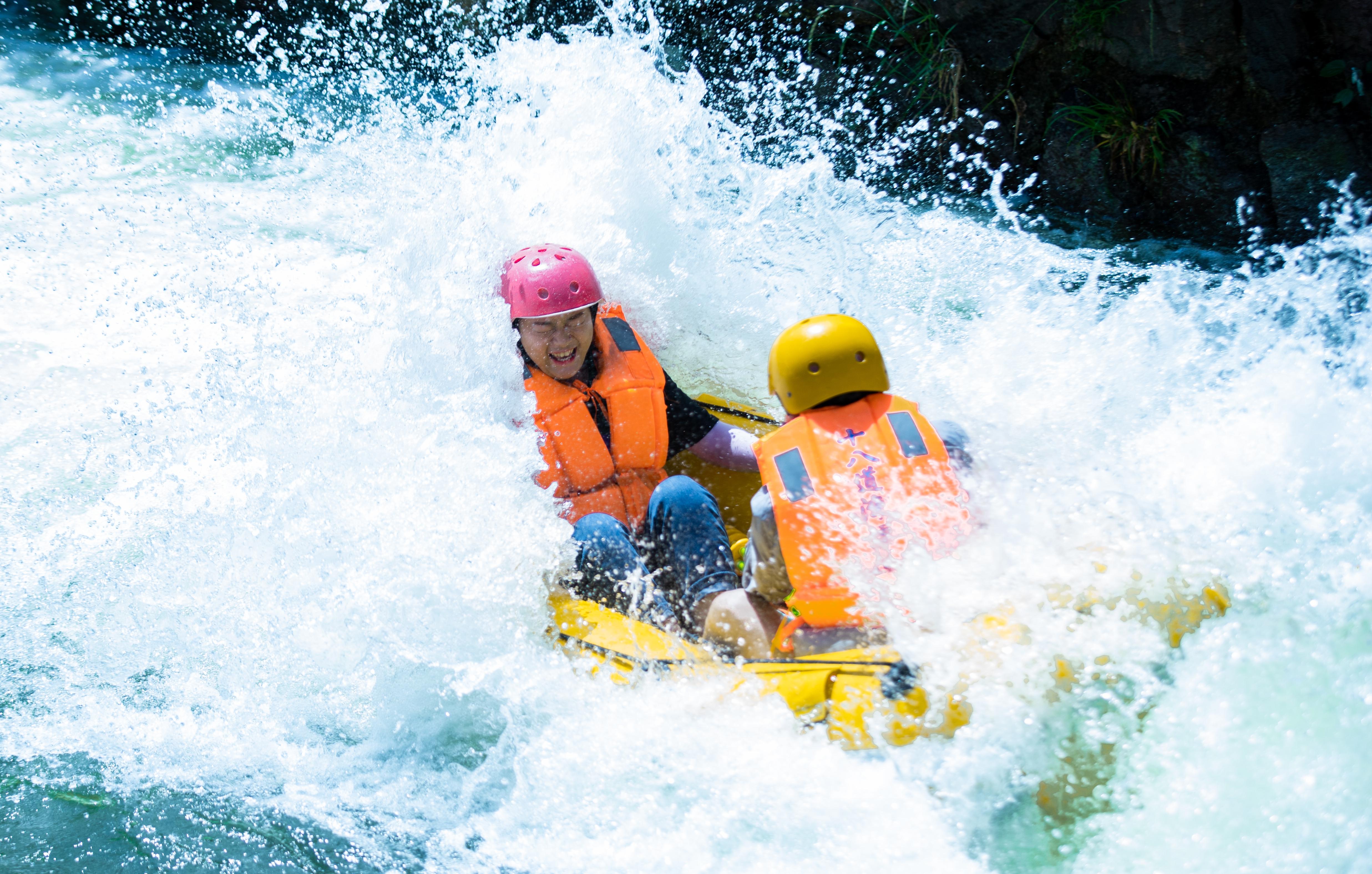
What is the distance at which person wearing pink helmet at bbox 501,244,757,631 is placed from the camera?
2869 mm

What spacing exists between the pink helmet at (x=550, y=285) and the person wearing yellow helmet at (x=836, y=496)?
920 mm

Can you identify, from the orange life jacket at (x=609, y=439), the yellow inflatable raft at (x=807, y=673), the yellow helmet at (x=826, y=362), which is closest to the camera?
the yellow inflatable raft at (x=807, y=673)

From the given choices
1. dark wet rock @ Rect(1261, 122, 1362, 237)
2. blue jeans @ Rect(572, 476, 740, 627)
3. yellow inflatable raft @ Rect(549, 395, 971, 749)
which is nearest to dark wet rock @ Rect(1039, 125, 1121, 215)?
dark wet rock @ Rect(1261, 122, 1362, 237)

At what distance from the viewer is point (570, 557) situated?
2889 millimetres

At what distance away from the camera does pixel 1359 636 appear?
225cm

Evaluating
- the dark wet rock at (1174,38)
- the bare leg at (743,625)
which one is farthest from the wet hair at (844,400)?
the dark wet rock at (1174,38)

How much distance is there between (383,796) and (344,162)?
5.63m

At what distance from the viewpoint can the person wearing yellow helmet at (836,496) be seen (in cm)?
222

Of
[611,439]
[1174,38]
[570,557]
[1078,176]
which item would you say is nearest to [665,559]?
[570,557]

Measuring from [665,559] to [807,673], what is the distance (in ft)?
2.67

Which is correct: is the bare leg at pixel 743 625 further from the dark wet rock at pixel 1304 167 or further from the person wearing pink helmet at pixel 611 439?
the dark wet rock at pixel 1304 167

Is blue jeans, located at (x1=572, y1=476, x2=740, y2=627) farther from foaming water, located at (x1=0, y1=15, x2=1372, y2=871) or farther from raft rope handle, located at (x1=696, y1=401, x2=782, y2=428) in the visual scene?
raft rope handle, located at (x1=696, y1=401, x2=782, y2=428)

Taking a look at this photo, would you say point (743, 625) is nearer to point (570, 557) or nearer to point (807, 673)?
point (807, 673)

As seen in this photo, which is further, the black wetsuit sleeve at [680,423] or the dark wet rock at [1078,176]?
the dark wet rock at [1078,176]
